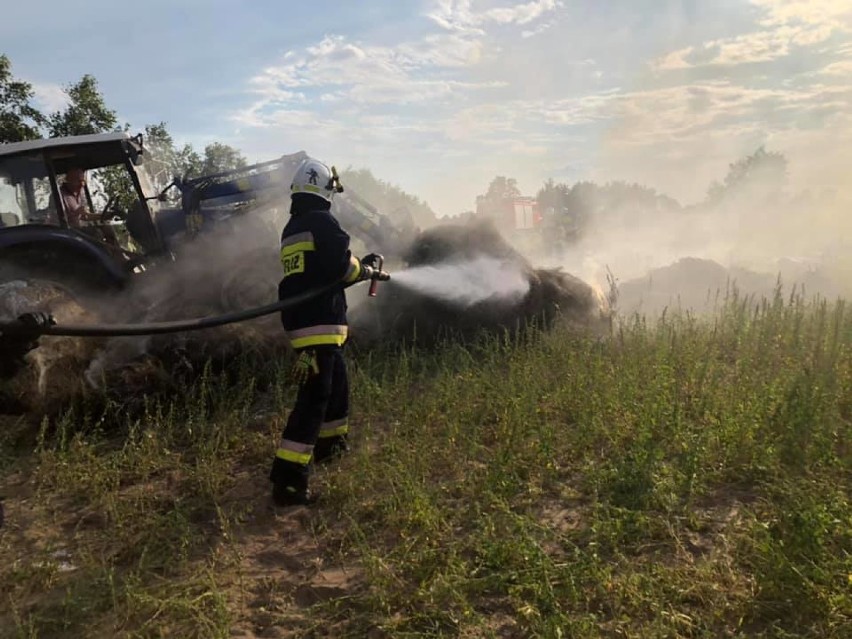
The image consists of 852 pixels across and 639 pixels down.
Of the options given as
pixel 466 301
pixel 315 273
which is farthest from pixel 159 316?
pixel 466 301

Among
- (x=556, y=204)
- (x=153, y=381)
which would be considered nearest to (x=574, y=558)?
(x=153, y=381)

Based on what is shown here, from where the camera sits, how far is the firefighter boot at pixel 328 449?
4.42 m

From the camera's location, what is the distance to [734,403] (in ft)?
14.4

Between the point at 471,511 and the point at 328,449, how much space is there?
1422 millimetres

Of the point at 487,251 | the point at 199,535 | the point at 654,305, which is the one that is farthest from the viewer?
the point at 654,305

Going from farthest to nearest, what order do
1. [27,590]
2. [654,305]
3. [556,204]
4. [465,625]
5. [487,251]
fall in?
1. [556,204]
2. [654,305]
3. [487,251]
4. [27,590]
5. [465,625]

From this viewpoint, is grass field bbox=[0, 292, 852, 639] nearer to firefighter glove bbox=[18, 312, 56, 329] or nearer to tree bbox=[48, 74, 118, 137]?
firefighter glove bbox=[18, 312, 56, 329]

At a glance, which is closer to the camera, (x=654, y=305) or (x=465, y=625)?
(x=465, y=625)

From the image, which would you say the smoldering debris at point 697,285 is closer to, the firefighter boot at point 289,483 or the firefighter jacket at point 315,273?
the firefighter jacket at point 315,273

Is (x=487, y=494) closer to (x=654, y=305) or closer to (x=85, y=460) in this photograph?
(x=85, y=460)

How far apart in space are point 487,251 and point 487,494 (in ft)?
13.7

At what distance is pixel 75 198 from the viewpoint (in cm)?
686

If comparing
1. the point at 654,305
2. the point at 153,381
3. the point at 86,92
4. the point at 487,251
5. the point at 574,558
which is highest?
the point at 86,92

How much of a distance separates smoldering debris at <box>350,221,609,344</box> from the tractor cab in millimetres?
2802
